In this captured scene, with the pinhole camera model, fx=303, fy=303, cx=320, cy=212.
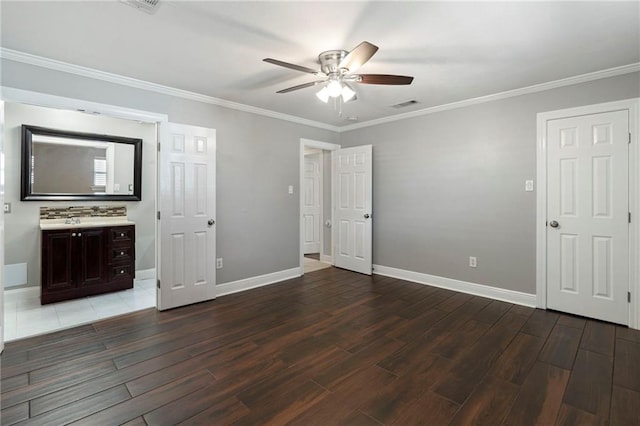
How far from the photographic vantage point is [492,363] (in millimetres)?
2324

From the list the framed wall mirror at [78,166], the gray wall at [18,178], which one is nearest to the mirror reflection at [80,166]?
the framed wall mirror at [78,166]

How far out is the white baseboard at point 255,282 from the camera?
155 inches

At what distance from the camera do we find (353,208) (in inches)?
201

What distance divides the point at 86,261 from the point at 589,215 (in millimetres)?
5808

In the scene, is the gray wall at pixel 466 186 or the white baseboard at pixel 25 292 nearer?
the gray wall at pixel 466 186

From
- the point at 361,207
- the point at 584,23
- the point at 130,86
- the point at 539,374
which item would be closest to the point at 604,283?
the point at 539,374

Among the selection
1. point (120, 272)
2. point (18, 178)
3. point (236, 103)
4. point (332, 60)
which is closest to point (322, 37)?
point (332, 60)

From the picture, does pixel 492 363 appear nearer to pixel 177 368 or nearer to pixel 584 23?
pixel 177 368

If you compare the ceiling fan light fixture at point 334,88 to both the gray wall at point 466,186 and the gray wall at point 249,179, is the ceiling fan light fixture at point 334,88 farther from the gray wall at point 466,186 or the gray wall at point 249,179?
the gray wall at point 466,186

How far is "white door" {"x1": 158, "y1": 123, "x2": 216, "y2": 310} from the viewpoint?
339cm

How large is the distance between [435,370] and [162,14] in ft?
10.4

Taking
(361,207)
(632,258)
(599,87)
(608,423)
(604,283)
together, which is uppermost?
(599,87)

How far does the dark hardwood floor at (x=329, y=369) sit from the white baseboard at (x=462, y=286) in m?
0.21

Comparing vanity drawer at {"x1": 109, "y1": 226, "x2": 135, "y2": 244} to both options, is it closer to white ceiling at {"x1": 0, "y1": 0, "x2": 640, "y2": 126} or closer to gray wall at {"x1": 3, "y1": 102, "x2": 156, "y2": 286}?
gray wall at {"x1": 3, "y1": 102, "x2": 156, "y2": 286}
